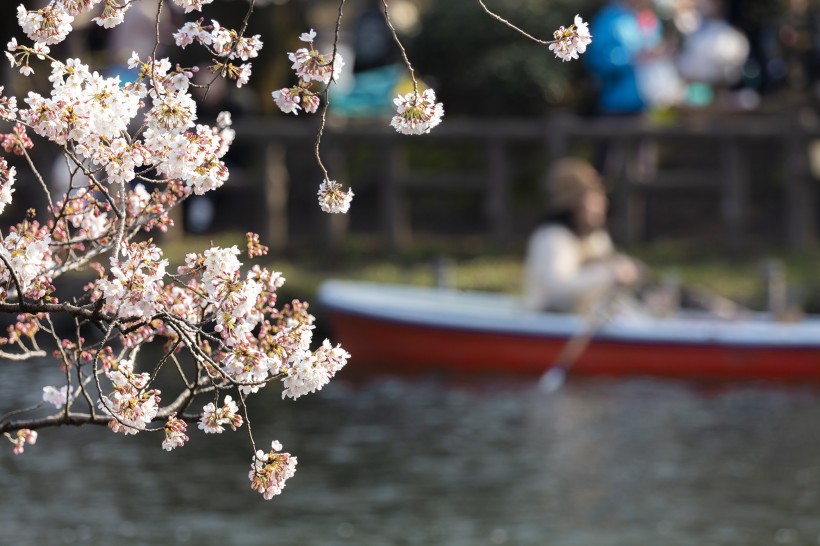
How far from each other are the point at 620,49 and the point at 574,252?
14.7 feet

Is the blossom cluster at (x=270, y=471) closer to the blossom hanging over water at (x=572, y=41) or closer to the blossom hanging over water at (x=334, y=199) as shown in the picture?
the blossom hanging over water at (x=334, y=199)

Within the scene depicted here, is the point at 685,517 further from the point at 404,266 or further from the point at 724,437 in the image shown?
the point at 404,266

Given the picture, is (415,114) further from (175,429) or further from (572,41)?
(175,429)

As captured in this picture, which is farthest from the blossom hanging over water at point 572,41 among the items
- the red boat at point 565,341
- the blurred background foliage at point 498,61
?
the blurred background foliage at point 498,61

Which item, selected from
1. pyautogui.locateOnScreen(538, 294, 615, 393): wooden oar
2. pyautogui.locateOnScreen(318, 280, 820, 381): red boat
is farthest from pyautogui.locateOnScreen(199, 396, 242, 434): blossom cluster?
pyautogui.locateOnScreen(318, 280, 820, 381): red boat

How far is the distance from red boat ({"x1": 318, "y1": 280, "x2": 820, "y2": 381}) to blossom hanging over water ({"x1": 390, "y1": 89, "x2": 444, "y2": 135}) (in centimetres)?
943

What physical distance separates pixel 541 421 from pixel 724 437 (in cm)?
131

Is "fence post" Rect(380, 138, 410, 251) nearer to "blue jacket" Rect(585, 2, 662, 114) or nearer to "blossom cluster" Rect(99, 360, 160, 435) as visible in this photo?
"blue jacket" Rect(585, 2, 662, 114)

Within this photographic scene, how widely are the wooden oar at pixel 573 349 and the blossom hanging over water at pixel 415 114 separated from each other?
30.5 ft

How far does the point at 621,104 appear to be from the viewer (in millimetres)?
18188

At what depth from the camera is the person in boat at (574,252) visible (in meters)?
12.8

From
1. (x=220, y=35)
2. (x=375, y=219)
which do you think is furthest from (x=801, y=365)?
(x=220, y=35)

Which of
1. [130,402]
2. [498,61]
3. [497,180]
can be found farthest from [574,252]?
[130,402]

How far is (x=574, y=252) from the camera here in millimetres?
13039
